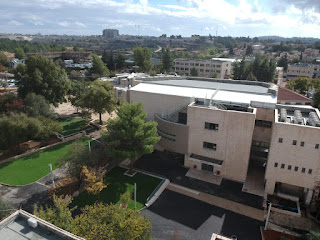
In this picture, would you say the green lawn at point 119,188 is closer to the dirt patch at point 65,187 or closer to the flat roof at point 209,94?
the dirt patch at point 65,187

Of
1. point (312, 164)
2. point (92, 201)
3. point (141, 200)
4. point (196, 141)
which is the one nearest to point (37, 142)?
point (92, 201)

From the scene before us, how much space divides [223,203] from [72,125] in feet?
122

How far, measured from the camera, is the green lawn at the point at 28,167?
32781mm

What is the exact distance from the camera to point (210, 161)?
3403cm

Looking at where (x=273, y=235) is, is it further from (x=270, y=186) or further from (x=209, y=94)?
(x=209, y=94)

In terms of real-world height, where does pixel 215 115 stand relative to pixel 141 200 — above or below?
above

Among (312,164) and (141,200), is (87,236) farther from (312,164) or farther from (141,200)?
(312,164)

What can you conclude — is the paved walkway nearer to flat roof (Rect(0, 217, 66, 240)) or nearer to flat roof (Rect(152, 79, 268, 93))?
flat roof (Rect(0, 217, 66, 240))

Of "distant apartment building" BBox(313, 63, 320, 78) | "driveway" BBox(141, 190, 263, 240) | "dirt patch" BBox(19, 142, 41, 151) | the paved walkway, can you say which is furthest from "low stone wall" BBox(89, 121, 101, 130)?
"distant apartment building" BBox(313, 63, 320, 78)

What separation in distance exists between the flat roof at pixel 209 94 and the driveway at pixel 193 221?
1566 centimetres

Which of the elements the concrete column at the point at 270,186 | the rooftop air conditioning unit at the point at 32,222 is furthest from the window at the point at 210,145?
the rooftop air conditioning unit at the point at 32,222

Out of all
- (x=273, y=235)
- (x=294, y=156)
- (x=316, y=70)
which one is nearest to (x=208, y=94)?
(x=294, y=156)

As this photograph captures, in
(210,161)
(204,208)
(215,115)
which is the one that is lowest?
(204,208)

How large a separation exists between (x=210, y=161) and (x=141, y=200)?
11334 mm
